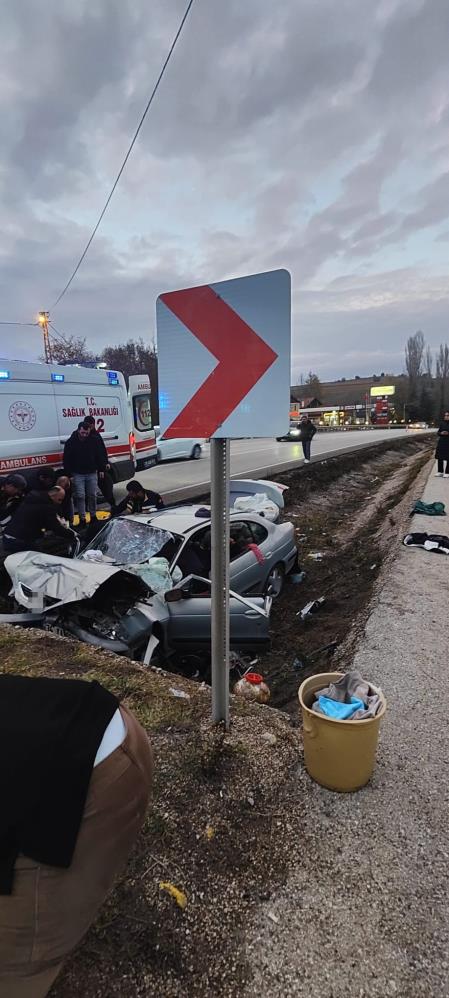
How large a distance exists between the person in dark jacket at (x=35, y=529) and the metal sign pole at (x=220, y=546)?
13.3 feet

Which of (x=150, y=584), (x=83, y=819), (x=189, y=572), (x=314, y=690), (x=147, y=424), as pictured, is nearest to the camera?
(x=83, y=819)

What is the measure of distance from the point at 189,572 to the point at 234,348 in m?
3.43

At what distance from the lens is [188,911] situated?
188 cm

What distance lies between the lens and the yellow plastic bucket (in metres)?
2.34

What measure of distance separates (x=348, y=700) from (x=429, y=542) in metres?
5.22

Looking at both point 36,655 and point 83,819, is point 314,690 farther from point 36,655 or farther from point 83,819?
point 36,655

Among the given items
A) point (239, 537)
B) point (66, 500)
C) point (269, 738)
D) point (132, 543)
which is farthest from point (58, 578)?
point (66, 500)

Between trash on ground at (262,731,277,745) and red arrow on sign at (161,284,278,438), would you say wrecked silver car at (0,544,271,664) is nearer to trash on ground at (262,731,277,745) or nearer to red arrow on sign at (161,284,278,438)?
trash on ground at (262,731,277,745)

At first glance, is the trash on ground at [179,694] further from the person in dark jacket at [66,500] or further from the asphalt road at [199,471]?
the asphalt road at [199,471]

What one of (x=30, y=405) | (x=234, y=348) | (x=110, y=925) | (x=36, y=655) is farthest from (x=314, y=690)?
(x=30, y=405)

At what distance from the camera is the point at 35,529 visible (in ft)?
19.4

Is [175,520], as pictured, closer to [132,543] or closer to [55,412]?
[132,543]

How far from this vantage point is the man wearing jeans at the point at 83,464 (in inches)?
326

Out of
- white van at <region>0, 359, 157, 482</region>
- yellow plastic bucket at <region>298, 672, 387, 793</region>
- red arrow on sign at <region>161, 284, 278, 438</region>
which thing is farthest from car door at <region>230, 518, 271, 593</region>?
white van at <region>0, 359, 157, 482</region>
